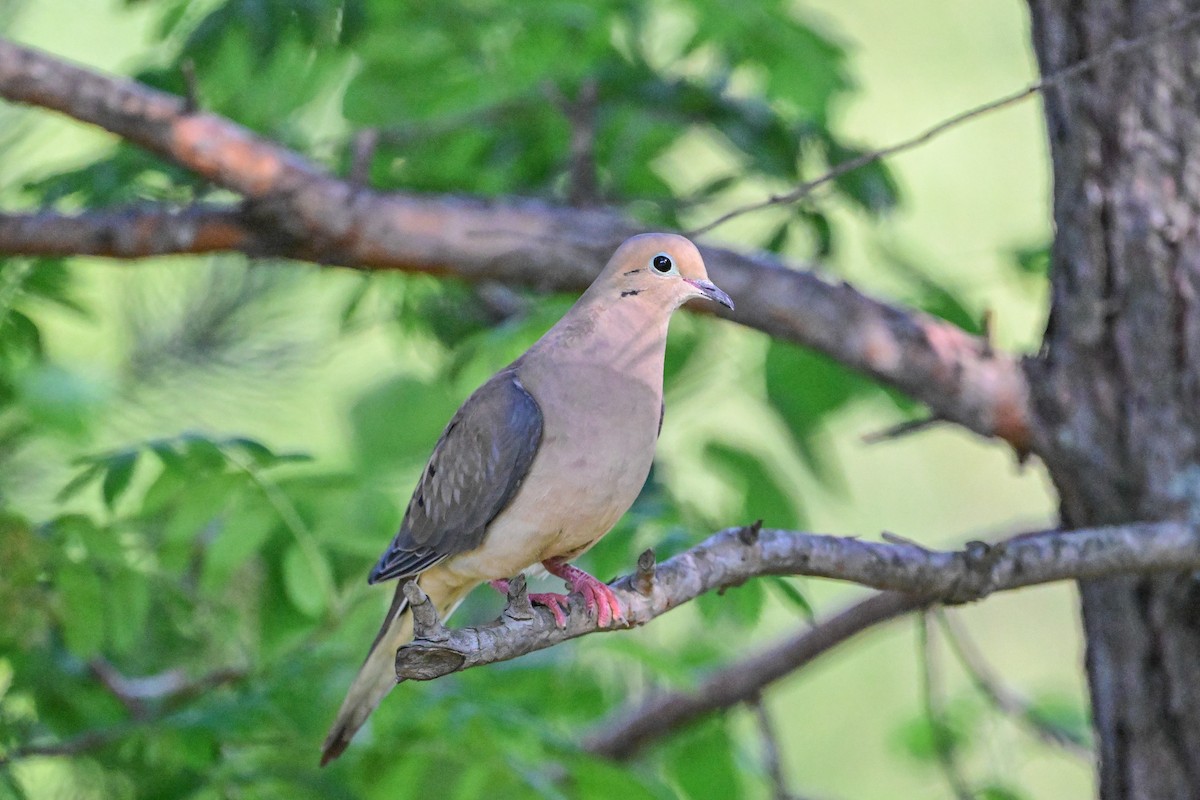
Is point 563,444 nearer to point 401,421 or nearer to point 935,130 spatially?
point 935,130

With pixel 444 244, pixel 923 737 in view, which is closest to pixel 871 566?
pixel 444 244

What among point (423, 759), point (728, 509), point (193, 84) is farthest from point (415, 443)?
point (193, 84)

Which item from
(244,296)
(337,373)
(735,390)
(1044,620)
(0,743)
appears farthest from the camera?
(1044,620)

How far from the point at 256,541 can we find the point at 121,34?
158 inches

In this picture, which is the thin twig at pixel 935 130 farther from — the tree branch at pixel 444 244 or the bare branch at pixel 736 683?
the bare branch at pixel 736 683

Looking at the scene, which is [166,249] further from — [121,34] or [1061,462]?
[121,34]

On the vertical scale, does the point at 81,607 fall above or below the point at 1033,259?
below

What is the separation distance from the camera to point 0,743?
9.46ft

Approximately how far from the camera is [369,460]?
4.39m

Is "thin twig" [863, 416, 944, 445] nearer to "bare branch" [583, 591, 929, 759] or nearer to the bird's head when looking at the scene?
"bare branch" [583, 591, 929, 759]

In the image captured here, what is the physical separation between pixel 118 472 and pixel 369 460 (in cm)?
156

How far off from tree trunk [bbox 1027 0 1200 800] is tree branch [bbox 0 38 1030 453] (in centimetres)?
18

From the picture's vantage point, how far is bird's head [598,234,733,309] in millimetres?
2330

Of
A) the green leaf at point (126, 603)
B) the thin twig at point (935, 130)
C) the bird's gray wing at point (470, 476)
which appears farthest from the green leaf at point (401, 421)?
the thin twig at point (935, 130)
